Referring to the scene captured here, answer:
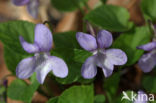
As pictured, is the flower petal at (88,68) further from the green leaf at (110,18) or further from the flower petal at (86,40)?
the green leaf at (110,18)

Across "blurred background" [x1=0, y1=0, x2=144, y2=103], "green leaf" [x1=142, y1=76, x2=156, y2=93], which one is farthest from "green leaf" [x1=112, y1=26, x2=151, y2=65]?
"blurred background" [x1=0, y1=0, x2=144, y2=103]

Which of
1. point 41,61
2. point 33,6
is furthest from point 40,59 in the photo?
point 33,6

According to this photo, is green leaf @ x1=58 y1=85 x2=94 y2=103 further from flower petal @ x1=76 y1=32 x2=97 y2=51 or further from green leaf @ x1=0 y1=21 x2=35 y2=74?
green leaf @ x1=0 y1=21 x2=35 y2=74

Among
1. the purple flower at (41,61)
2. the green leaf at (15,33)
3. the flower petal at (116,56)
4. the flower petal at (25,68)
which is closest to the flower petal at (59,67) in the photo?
the purple flower at (41,61)

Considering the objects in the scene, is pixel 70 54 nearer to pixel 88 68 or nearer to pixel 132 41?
pixel 88 68

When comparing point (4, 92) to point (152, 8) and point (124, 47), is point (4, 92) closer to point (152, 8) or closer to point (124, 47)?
point (124, 47)

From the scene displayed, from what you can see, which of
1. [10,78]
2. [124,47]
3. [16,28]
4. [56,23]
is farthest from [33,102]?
[56,23]
